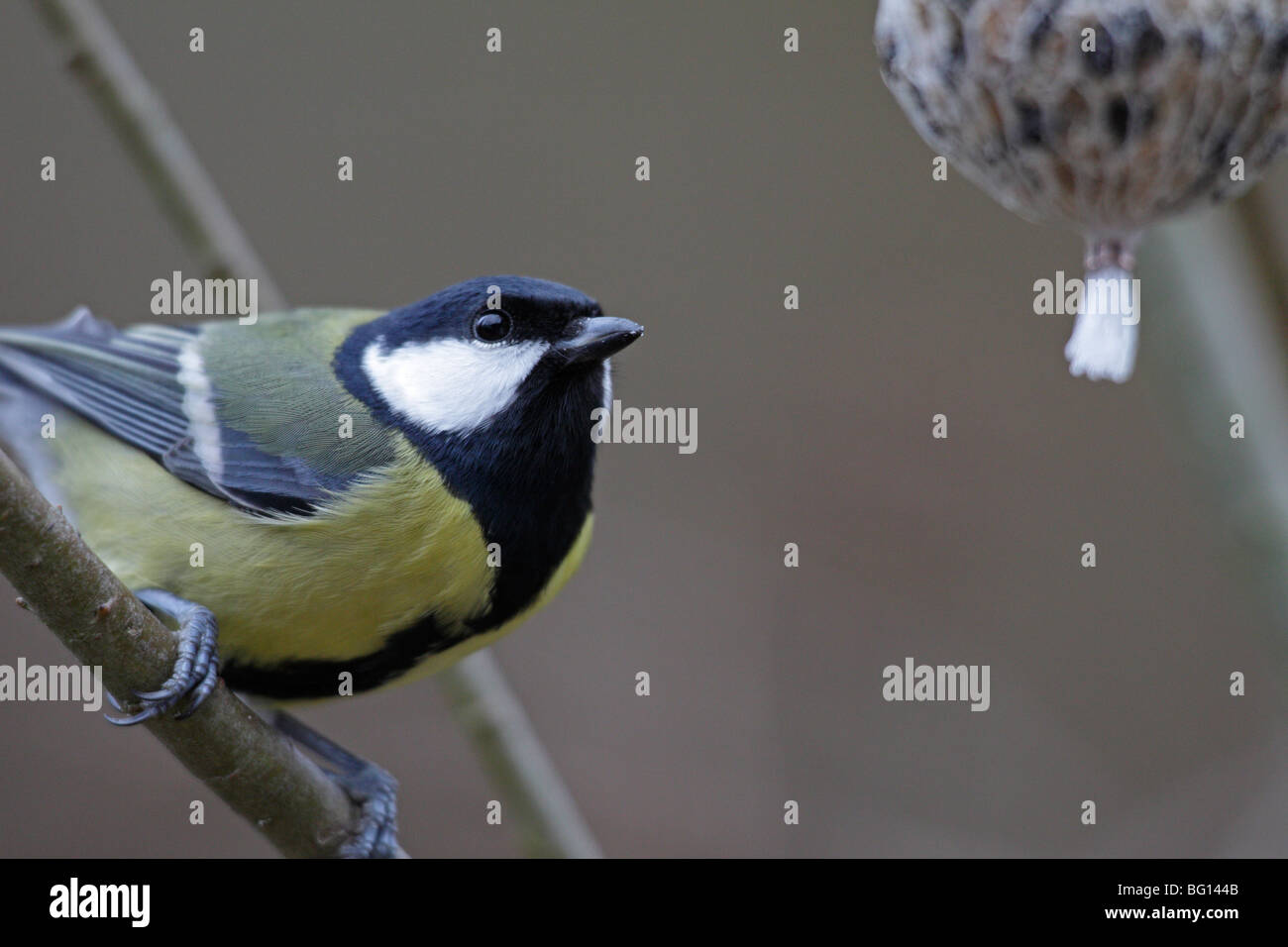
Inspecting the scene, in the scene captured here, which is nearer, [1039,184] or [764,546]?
[1039,184]

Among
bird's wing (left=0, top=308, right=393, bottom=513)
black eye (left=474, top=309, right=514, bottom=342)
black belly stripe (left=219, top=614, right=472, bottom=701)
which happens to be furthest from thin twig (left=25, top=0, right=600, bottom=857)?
black eye (left=474, top=309, right=514, bottom=342)

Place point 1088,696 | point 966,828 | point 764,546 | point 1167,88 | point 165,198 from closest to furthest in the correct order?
point 1167,88 < point 165,198 < point 966,828 < point 1088,696 < point 764,546

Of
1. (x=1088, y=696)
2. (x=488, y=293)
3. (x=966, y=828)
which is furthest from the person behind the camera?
(x=1088, y=696)

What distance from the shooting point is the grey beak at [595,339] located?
71.2 inches

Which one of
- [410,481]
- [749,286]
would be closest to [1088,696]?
[749,286]

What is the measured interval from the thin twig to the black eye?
0.43 metres

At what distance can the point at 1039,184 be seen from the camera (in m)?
1.19

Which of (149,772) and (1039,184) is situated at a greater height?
(1039,184)

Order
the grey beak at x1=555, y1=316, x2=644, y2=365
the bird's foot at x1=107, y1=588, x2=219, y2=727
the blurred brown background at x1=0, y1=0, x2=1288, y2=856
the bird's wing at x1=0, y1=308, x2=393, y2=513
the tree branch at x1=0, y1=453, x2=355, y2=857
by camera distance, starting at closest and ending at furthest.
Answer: the tree branch at x1=0, y1=453, x2=355, y2=857, the bird's foot at x1=107, y1=588, x2=219, y2=727, the grey beak at x1=555, y1=316, x2=644, y2=365, the bird's wing at x1=0, y1=308, x2=393, y2=513, the blurred brown background at x1=0, y1=0, x2=1288, y2=856

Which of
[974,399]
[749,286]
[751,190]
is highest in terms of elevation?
[751,190]

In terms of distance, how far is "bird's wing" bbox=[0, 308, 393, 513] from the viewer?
1935 millimetres

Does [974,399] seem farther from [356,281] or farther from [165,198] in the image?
[165,198]

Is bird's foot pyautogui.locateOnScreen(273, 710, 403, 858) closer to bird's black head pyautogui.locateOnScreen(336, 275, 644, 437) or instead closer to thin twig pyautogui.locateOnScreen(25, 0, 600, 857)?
thin twig pyautogui.locateOnScreen(25, 0, 600, 857)

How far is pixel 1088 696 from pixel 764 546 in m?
0.96
